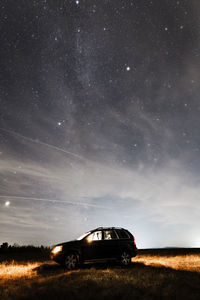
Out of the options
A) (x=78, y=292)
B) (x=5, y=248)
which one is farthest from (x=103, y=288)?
(x=5, y=248)

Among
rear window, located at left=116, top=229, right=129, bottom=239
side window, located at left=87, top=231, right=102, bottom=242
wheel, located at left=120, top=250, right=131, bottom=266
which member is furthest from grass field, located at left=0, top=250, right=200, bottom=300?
rear window, located at left=116, top=229, right=129, bottom=239

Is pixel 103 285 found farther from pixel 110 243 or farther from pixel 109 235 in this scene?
pixel 109 235

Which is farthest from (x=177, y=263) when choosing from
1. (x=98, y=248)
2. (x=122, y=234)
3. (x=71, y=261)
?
(x=71, y=261)

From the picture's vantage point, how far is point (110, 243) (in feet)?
38.8

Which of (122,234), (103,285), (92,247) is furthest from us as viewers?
(122,234)

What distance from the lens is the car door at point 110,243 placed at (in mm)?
11664

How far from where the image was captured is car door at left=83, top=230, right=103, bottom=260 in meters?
11.3

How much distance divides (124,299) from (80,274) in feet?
11.3

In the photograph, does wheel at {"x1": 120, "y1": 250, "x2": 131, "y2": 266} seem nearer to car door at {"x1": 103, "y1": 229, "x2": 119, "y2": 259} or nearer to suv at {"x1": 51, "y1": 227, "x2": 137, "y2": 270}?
suv at {"x1": 51, "y1": 227, "x2": 137, "y2": 270}

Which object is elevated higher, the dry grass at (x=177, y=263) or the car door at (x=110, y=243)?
the car door at (x=110, y=243)

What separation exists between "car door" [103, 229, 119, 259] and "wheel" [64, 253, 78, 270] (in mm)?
1327

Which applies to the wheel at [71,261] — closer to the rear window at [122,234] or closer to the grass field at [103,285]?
the grass field at [103,285]

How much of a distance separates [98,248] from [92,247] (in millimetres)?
282

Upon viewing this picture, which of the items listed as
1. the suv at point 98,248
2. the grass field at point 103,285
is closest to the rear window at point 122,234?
the suv at point 98,248
